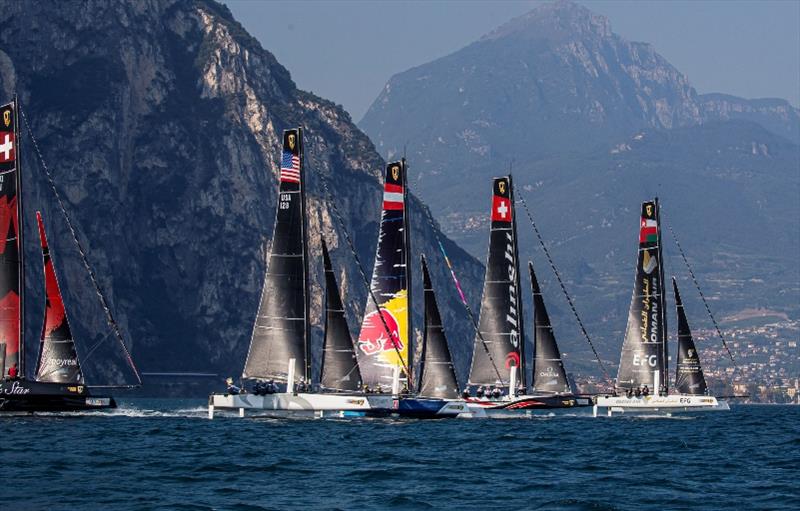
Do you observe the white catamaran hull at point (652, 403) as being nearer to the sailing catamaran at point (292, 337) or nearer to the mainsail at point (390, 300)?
the mainsail at point (390, 300)

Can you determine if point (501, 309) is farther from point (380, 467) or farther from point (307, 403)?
point (380, 467)

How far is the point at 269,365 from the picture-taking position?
86.2 m

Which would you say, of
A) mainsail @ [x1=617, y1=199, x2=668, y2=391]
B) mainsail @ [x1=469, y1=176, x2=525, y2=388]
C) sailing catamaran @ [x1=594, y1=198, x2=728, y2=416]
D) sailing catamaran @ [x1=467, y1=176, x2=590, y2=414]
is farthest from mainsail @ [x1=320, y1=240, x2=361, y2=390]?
mainsail @ [x1=617, y1=199, x2=668, y2=391]

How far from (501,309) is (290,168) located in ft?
63.5

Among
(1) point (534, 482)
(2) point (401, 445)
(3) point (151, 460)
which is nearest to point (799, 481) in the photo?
(1) point (534, 482)

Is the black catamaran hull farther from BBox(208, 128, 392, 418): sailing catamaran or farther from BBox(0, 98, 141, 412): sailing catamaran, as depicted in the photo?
BBox(208, 128, 392, 418): sailing catamaran

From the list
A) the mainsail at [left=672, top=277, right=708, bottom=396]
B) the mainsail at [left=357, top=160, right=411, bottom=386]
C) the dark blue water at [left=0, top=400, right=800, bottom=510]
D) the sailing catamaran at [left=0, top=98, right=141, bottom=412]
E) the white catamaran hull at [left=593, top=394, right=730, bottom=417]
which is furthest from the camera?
the mainsail at [left=672, top=277, right=708, bottom=396]

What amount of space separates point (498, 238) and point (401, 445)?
34078 millimetres

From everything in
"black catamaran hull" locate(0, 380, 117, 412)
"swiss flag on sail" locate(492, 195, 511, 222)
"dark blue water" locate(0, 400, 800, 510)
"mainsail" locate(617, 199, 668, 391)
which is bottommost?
"dark blue water" locate(0, 400, 800, 510)

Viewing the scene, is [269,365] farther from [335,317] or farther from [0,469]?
[0,469]

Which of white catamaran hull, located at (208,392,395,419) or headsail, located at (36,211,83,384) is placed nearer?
headsail, located at (36,211,83,384)

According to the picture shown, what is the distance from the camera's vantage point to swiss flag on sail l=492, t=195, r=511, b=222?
331 ft

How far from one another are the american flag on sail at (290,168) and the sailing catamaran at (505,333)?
55.4ft

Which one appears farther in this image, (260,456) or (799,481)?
(260,456)
